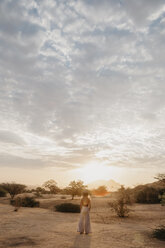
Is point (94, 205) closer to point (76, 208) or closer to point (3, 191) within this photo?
point (76, 208)

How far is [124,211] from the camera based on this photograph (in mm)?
17016

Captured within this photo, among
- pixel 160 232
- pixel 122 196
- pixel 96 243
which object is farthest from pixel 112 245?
pixel 122 196

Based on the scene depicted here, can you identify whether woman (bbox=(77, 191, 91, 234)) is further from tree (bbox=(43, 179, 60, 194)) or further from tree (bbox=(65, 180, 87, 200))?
tree (bbox=(43, 179, 60, 194))

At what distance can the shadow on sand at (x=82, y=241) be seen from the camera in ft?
25.6

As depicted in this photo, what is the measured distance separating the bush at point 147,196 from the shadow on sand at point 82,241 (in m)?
19.7

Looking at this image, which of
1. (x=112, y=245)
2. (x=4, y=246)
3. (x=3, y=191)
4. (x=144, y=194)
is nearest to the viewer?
(x=4, y=246)

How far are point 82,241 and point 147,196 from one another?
68.8 feet

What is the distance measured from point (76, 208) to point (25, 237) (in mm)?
12080

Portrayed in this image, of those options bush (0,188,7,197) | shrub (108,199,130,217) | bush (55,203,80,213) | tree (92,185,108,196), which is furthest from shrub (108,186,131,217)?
tree (92,185,108,196)

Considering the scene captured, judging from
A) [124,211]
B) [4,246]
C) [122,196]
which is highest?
[122,196]

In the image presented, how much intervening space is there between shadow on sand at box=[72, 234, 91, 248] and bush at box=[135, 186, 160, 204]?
19.7 meters

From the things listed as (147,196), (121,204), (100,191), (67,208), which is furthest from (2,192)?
(100,191)

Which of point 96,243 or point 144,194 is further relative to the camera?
point 144,194

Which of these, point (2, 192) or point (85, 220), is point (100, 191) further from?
point (85, 220)
